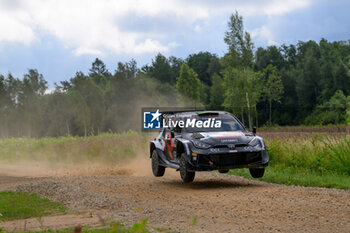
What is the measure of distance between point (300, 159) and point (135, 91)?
67592 millimetres

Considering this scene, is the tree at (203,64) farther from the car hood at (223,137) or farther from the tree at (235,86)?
the car hood at (223,137)

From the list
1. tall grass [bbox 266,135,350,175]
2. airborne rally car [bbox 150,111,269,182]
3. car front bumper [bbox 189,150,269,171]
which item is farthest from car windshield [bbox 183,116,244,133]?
tall grass [bbox 266,135,350,175]

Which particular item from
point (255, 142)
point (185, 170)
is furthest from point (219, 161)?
point (255, 142)

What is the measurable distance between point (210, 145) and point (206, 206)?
104 inches

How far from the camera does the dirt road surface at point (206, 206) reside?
7.28 m

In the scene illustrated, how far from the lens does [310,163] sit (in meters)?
16.4

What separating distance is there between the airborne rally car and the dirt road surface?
2.17 ft

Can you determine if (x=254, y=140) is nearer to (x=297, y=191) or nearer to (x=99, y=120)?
(x=297, y=191)

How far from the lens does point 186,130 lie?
499 inches

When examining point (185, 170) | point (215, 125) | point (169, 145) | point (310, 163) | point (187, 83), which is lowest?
point (310, 163)

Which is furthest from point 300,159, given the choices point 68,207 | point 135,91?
point 135,91

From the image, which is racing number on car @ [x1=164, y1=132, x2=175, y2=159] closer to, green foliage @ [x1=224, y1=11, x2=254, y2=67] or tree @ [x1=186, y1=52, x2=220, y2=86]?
green foliage @ [x1=224, y1=11, x2=254, y2=67]

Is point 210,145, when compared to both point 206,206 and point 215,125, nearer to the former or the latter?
point 215,125

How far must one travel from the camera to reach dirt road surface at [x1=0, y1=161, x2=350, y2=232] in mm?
7281
